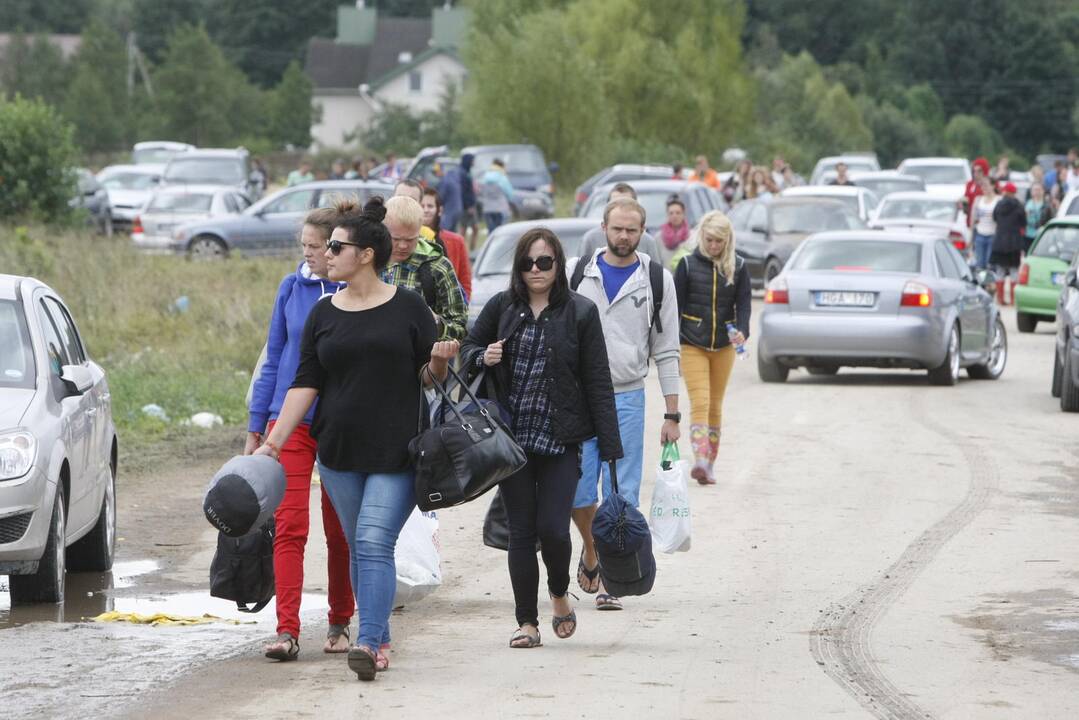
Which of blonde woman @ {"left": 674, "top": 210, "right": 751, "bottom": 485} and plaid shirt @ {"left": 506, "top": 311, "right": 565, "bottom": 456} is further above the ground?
plaid shirt @ {"left": 506, "top": 311, "right": 565, "bottom": 456}

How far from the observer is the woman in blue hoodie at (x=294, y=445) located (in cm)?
757

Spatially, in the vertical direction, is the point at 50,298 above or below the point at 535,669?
above

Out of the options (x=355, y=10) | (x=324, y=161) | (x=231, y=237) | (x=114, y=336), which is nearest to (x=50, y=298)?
(x=114, y=336)

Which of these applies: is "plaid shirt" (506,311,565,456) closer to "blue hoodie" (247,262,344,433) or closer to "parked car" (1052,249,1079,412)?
"blue hoodie" (247,262,344,433)

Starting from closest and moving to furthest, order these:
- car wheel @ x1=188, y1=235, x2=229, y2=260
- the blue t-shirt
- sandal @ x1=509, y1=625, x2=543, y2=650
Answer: sandal @ x1=509, y1=625, x2=543, y2=650
the blue t-shirt
car wheel @ x1=188, y1=235, x2=229, y2=260

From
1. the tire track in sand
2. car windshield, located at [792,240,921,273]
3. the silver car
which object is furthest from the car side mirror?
car windshield, located at [792,240,921,273]

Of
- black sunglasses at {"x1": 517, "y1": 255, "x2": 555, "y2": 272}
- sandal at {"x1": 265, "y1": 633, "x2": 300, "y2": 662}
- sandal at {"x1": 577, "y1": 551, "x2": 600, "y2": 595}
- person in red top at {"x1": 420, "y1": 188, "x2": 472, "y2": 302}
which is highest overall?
black sunglasses at {"x1": 517, "y1": 255, "x2": 555, "y2": 272}

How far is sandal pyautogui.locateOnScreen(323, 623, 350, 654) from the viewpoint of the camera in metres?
7.88

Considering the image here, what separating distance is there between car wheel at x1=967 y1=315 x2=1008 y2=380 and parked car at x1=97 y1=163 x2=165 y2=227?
2514 centimetres

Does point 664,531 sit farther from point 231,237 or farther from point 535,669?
point 231,237

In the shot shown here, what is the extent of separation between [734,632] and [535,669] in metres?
1.22

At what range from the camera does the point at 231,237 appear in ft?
106

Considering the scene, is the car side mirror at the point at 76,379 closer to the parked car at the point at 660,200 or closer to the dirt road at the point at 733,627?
the dirt road at the point at 733,627

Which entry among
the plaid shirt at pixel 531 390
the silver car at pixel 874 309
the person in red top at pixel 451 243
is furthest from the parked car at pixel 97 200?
the plaid shirt at pixel 531 390
